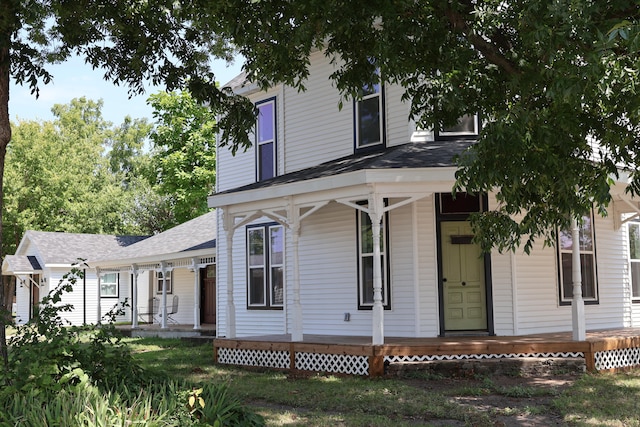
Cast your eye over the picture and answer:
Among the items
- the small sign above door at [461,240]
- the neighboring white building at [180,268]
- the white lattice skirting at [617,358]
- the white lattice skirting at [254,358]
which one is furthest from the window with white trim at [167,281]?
the white lattice skirting at [617,358]

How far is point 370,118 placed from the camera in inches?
585

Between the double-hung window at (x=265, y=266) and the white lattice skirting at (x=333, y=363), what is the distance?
3970 millimetres

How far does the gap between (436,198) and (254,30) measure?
5723mm

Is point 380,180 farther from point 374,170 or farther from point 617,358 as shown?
point 617,358

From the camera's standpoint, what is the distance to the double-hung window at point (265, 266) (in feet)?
55.1

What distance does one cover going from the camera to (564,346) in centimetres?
1171

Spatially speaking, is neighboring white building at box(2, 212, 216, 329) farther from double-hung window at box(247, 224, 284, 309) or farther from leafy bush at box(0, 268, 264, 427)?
leafy bush at box(0, 268, 264, 427)

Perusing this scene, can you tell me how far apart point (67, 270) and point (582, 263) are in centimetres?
2631

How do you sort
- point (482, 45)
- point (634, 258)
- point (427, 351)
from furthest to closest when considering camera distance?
point (634, 258) → point (427, 351) → point (482, 45)

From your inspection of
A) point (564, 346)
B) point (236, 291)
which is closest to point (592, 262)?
point (564, 346)

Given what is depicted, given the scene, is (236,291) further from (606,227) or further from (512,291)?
(606,227)

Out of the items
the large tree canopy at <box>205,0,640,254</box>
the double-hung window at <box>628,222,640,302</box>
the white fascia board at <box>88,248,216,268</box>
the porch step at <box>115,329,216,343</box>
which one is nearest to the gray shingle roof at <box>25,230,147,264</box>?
the white fascia board at <box>88,248,216,268</box>

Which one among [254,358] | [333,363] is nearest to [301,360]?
[333,363]

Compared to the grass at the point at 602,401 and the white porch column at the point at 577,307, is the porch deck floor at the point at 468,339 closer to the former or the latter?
the white porch column at the point at 577,307
